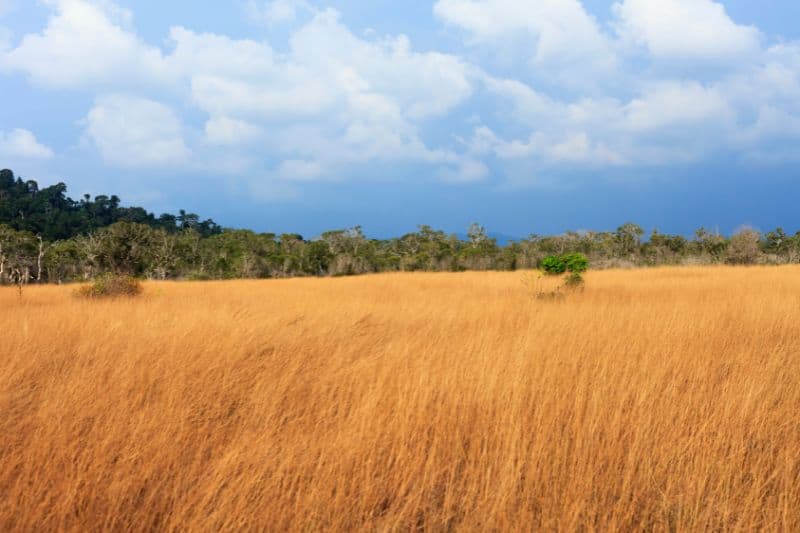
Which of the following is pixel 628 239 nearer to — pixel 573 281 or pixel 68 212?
pixel 573 281

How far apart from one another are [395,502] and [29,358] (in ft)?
12.6

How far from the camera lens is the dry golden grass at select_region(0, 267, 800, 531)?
213 cm

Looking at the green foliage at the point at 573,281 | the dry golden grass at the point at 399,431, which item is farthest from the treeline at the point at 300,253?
the dry golden grass at the point at 399,431

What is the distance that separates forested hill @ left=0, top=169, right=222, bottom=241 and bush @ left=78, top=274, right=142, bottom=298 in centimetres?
4511

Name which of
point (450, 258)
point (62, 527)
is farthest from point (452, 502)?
point (450, 258)

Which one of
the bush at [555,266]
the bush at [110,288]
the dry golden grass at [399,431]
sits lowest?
the dry golden grass at [399,431]

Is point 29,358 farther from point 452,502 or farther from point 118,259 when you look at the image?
point 118,259

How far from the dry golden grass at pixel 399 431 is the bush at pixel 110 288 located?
21.2ft

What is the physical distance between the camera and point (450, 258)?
33.2 metres

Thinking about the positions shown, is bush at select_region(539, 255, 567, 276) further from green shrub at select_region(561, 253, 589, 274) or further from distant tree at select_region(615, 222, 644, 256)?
distant tree at select_region(615, 222, 644, 256)

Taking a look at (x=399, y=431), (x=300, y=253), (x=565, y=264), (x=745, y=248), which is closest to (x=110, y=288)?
(x=399, y=431)

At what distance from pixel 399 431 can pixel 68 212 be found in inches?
2980

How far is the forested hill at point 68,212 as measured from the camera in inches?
2067

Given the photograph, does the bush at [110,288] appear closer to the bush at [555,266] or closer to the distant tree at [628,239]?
the bush at [555,266]
